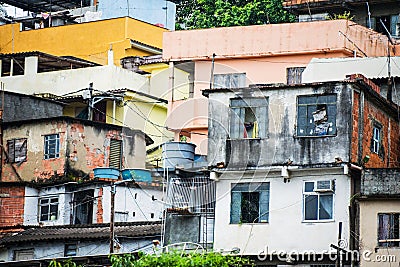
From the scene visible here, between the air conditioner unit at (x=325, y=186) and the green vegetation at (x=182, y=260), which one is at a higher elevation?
A: the air conditioner unit at (x=325, y=186)

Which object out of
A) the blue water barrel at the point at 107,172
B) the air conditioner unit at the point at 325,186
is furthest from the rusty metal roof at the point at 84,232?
the air conditioner unit at the point at 325,186

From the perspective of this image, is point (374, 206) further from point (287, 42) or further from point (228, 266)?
point (287, 42)

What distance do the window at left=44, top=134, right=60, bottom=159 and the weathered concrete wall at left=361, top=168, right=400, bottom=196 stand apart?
14.4m

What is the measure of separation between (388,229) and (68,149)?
14.6 meters

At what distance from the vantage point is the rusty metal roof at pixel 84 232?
35.6 metres

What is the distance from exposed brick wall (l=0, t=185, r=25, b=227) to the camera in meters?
39.7

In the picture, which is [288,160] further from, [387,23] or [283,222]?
[387,23]

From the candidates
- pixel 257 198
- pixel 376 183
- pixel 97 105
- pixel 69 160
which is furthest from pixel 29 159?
pixel 376 183

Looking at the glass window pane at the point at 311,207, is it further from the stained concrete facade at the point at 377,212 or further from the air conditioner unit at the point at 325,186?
the stained concrete facade at the point at 377,212

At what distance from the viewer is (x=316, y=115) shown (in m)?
31.4

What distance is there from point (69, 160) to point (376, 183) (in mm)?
14237

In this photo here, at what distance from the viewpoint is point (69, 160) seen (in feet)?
134

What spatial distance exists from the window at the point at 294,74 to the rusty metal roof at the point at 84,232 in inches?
283

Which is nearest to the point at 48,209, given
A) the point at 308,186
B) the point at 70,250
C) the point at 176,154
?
the point at 70,250
